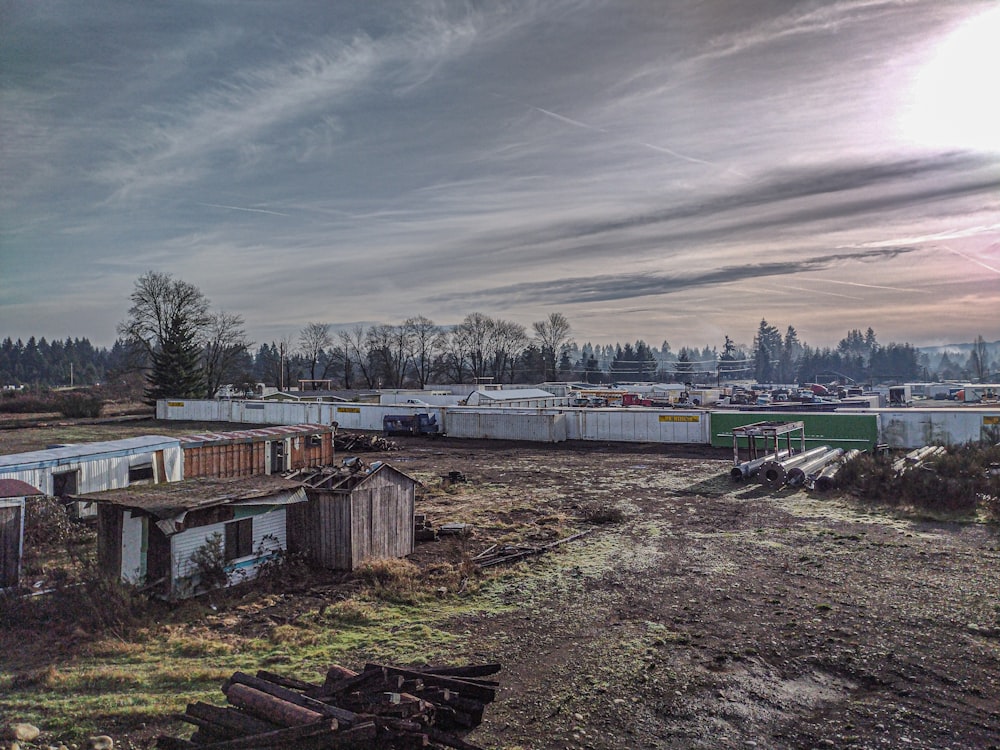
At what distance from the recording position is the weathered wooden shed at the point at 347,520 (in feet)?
51.1

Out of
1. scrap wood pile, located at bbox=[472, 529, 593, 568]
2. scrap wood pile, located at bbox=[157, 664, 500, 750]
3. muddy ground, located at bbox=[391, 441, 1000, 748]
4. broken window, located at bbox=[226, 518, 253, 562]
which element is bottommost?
muddy ground, located at bbox=[391, 441, 1000, 748]

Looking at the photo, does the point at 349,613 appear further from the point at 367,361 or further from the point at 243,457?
the point at 367,361

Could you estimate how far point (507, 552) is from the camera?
55.8 feet

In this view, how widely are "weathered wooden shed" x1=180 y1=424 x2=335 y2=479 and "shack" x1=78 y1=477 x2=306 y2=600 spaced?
13.1 meters

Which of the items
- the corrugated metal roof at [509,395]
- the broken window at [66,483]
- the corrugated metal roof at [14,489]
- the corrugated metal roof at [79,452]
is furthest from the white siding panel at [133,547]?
the corrugated metal roof at [509,395]

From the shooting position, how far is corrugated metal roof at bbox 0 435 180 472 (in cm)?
2018

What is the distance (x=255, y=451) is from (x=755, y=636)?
25799 mm

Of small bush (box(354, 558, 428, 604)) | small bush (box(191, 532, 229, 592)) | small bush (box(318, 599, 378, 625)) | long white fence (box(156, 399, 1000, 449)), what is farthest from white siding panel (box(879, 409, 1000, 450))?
small bush (box(191, 532, 229, 592))

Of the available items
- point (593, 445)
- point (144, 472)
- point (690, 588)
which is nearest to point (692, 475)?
point (593, 445)

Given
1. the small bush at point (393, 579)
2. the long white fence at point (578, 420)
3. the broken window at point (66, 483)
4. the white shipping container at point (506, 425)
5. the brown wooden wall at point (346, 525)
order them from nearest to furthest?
the small bush at point (393, 579) → the brown wooden wall at point (346, 525) → the broken window at point (66, 483) → the long white fence at point (578, 420) → the white shipping container at point (506, 425)

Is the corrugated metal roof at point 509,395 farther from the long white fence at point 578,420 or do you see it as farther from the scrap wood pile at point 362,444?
the scrap wood pile at point 362,444

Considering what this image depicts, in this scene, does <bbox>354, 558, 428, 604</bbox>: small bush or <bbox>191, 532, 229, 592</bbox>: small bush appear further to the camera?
<bbox>354, 558, 428, 604</bbox>: small bush

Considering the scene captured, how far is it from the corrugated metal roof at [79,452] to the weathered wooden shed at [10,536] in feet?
18.7

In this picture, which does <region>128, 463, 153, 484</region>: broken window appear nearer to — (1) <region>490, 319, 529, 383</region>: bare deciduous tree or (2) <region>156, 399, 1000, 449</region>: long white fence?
(2) <region>156, 399, 1000, 449</region>: long white fence
